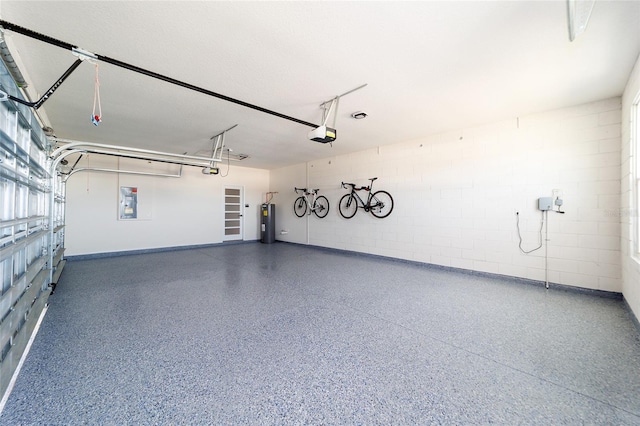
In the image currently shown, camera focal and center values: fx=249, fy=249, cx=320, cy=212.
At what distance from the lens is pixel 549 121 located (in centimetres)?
364

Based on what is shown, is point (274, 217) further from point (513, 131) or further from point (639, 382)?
point (639, 382)

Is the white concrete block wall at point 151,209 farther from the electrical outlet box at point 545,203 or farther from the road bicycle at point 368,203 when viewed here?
the electrical outlet box at point 545,203

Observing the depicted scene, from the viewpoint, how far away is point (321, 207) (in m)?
7.04

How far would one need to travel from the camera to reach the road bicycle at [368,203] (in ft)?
18.4

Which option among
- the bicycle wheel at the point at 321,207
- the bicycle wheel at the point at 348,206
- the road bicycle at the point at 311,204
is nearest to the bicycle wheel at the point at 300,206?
the road bicycle at the point at 311,204

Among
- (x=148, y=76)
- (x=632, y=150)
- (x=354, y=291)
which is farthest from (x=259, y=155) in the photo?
(x=632, y=150)

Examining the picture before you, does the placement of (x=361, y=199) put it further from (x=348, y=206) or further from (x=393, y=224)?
(x=393, y=224)

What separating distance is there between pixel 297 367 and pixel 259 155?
5.62 metres

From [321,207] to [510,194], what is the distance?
14.1 feet

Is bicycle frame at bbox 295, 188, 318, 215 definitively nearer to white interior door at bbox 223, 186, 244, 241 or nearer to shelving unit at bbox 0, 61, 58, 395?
white interior door at bbox 223, 186, 244, 241

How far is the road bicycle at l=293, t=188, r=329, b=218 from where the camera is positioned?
7.03 m

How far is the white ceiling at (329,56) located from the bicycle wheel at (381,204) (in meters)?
1.94

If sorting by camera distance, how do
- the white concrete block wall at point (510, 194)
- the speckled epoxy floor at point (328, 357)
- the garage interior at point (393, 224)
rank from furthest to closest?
the white concrete block wall at point (510, 194) < the garage interior at point (393, 224) < the speckled epoxy floor at point (328, 357)

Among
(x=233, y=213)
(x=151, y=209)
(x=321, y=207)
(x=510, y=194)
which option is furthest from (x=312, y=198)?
(x=510, y=194)
